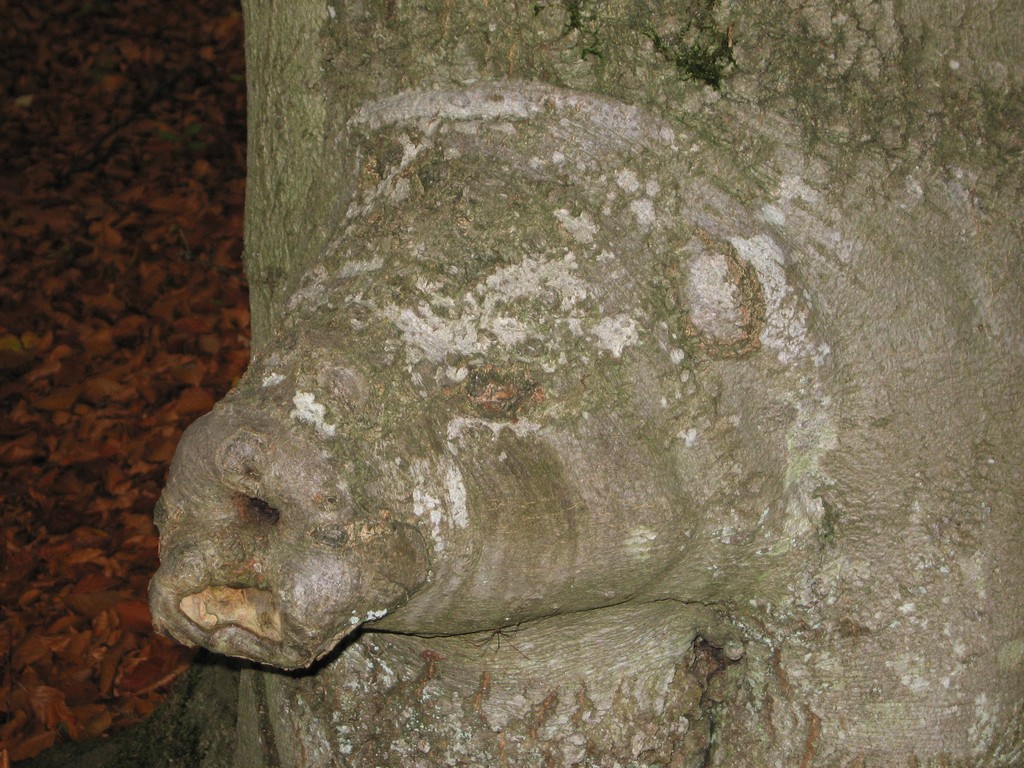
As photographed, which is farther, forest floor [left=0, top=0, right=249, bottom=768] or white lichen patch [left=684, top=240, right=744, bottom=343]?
forest floor [left=0, top=0, right=249, bottom=768]

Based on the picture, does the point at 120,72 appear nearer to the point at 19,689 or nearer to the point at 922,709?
the point at 19,689

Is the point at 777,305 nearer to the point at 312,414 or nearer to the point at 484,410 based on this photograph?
the point at 484,410

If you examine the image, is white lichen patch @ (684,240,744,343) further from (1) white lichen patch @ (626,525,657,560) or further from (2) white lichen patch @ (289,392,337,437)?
(2) white lichen patch @ (289,392,337,437)

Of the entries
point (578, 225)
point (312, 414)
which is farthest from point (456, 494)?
point (578, 225)

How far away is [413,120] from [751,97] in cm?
39

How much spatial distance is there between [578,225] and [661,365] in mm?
181

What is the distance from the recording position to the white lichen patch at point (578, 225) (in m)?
1.12

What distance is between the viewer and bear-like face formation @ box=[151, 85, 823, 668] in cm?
102

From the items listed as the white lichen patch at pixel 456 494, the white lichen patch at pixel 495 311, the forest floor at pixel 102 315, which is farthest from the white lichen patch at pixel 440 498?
the forest floor at pixel 102 315

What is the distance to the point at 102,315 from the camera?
404 centimetres

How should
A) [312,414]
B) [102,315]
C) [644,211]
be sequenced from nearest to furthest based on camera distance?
[312,414] < [644,211] < [102,315]

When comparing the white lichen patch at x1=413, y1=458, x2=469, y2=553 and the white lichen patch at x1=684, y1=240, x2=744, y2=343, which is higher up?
the white lichen patch at x1=684, y1=240, x2=744, y2=343

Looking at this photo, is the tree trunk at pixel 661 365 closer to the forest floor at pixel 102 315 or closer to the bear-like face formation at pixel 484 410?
the bear-like face formation at pixel 484 410

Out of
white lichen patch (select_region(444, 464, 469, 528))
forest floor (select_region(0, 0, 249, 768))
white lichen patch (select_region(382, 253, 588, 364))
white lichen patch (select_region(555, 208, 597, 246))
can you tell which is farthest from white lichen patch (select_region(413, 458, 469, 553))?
forest floor (select_region(0, 0, 249, 768))
